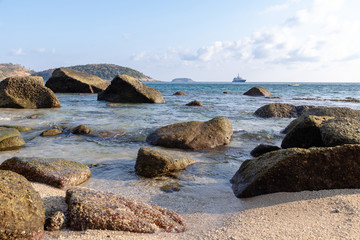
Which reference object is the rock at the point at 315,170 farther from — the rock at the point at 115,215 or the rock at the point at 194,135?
the rock at the point at 194,135

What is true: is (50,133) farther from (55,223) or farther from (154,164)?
(55,223)

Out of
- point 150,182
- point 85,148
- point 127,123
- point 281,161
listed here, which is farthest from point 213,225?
point 127,123

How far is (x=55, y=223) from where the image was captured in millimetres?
2381

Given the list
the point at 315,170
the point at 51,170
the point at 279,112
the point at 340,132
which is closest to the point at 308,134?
the point at 340,132

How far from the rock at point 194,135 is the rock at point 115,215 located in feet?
10.9

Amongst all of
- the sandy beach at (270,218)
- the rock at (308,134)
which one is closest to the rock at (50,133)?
the sandy beach at (270,218)

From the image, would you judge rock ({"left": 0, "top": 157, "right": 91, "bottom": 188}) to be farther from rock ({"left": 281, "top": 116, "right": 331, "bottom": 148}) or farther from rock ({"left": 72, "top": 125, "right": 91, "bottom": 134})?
rock ({"left": 281, "top": 116, "right": 331, "bottom": 148})

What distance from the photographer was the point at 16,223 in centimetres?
204

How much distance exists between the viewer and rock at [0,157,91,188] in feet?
12.2

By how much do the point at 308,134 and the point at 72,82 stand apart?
23.7 meters

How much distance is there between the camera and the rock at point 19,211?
2.02 meters

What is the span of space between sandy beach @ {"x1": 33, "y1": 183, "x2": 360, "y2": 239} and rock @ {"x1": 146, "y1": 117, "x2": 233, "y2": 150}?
277cm

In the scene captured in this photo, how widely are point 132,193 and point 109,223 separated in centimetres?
119

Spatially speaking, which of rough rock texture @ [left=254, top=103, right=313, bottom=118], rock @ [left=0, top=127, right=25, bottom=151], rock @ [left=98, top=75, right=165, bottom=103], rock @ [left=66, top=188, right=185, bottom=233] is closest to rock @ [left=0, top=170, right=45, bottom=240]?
rock @ [left=66, top=188, right=185, bottom=233]
